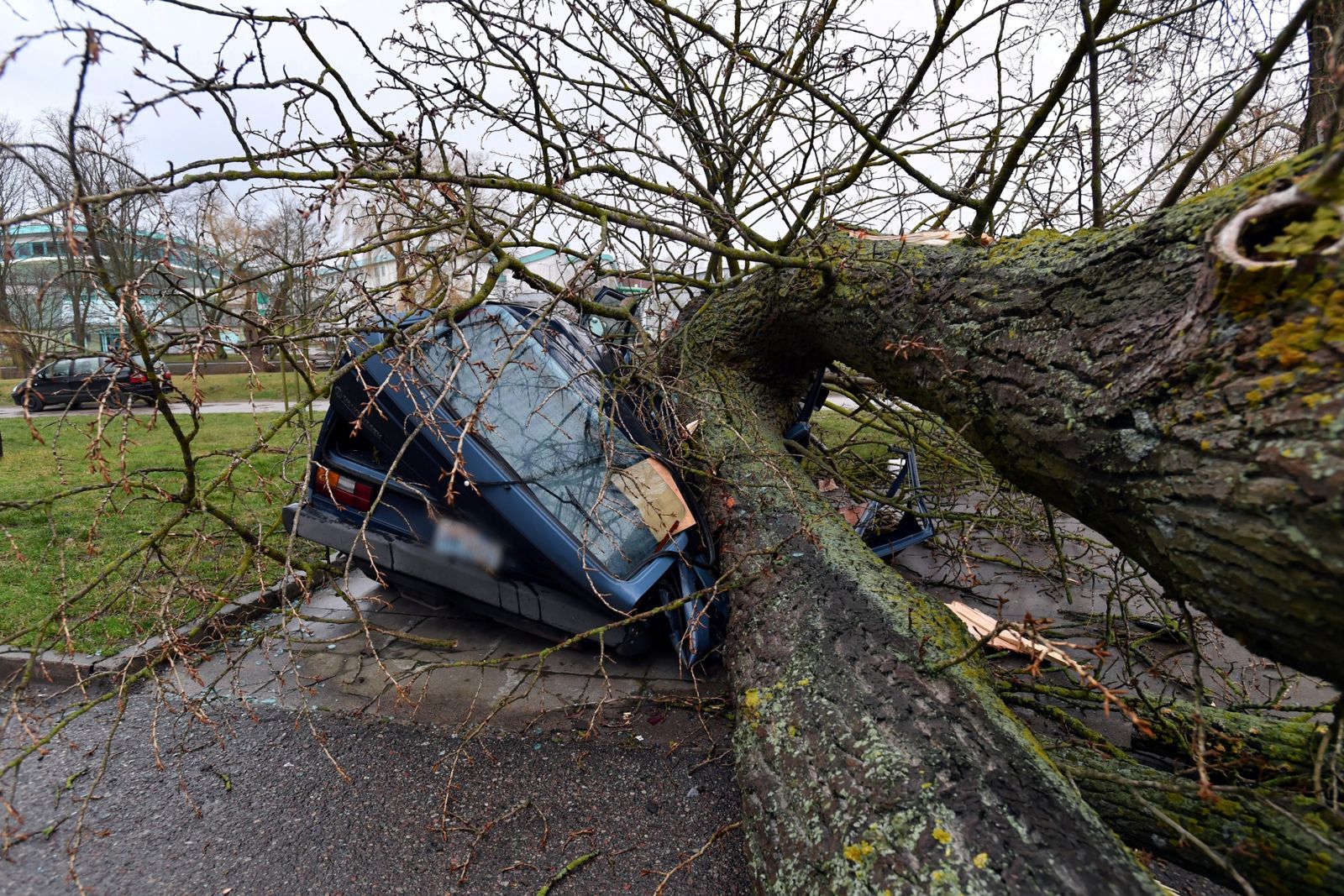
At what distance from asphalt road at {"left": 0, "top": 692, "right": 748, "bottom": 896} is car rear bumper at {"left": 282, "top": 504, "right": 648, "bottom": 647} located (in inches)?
16.7

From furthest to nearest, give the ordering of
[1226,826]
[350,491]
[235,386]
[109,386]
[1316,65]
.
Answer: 1. [235,386]
2. [350,491]
3. [1316,65]
4. [109,386]
5. [1226,826]

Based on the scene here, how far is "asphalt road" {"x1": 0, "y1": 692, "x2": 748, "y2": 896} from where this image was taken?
2150 millimetres

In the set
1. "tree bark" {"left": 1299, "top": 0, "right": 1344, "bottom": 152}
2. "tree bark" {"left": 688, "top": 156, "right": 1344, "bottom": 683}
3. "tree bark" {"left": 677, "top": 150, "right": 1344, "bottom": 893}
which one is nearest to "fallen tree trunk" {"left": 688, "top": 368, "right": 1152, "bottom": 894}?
"tree bark" {"left": 677, "top": 150, "right": 1344, "bottom": 893}

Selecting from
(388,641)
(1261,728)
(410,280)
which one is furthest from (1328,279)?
(388,641)

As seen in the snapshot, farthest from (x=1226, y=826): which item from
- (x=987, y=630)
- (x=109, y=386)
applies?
(x=109, y=386)

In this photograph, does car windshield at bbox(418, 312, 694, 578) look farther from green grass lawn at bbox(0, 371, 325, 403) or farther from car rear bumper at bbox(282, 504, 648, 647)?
green grass lawn at bbox(0, 371, 325, 403)

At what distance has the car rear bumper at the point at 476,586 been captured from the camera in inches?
123

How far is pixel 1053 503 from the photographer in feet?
6.43

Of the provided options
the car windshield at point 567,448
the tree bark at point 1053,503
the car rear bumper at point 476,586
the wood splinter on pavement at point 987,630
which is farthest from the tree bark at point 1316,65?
the car rear bumper at point 476,586

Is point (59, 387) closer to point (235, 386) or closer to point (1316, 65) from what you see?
point (1316, 65)

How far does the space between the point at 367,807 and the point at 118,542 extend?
3.98 m

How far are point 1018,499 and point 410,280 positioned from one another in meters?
3.97

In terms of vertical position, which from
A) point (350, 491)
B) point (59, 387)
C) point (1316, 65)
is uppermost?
point (1316, 65)

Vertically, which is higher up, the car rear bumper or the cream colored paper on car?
the cream colored paper on car
